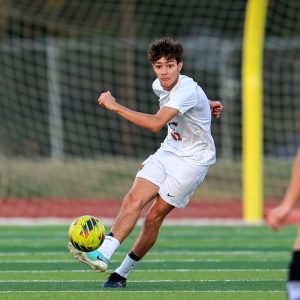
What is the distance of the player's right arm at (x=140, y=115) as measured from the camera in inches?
328

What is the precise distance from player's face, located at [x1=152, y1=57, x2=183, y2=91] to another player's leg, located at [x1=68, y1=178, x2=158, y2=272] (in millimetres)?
825

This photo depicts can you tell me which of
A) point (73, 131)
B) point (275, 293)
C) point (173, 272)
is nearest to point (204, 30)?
point (73, 131)

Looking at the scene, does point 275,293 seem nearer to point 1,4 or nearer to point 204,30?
point 1,4

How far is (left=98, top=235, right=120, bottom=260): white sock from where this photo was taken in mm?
8680

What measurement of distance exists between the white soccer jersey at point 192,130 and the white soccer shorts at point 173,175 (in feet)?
0.22

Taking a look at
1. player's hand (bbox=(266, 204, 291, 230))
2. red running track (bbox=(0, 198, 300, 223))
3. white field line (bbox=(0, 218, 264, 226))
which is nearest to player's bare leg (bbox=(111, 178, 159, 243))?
player's hand (bbox=(266, 204, 291, 230))

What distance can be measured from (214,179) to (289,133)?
314 cm

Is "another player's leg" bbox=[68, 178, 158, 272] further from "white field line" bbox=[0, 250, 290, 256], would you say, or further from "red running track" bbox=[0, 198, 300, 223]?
"red running track" bbox=[0, 198, 300, 223]

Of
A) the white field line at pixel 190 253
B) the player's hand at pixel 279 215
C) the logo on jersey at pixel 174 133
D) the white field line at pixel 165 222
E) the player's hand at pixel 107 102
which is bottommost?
the white field line at pixel 165 222

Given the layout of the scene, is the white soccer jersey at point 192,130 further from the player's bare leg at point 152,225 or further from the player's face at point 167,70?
the player's bare leg at point 152,225

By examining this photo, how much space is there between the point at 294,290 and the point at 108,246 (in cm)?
315

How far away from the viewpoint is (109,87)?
2509 centimetres

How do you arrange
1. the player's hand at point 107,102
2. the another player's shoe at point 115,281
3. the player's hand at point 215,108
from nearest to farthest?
the player's hand at point 107,102 < the another player's shoe at point 115,281 < the player's hand at point 215,108

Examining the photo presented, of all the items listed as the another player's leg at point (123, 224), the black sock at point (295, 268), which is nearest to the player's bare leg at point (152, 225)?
the another player's leg at point (123, 224)
